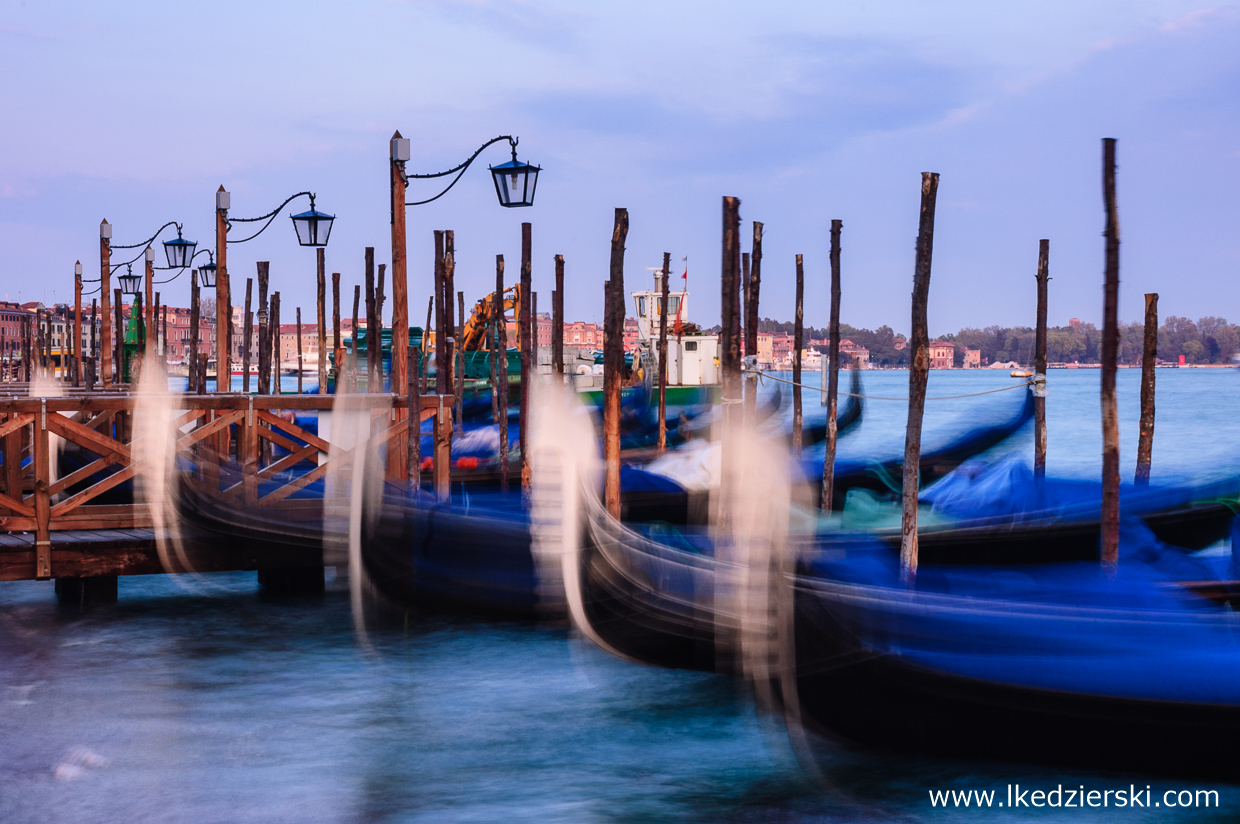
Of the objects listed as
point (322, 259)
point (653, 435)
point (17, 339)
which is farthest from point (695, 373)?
point (17, 339)

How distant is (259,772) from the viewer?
544cm

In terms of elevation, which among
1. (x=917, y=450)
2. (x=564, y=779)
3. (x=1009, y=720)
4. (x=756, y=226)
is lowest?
(x=564, y=779)

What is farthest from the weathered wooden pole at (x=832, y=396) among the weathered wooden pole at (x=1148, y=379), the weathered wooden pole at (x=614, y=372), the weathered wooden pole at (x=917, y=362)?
the weathered wooden pole at (x=917, y=362)

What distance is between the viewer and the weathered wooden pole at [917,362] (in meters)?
6.91

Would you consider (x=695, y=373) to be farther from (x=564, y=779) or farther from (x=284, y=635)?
(x=564, y=779)

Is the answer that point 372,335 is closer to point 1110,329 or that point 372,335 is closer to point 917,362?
point 917,362

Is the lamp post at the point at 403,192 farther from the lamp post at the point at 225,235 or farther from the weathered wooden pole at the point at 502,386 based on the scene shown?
the weathered wooden pole at the point at 502,386

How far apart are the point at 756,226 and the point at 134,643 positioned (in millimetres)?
7072

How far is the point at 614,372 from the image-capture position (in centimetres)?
875

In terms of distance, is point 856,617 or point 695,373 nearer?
point 856,617

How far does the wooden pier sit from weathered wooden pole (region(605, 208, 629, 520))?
1211 millimetres

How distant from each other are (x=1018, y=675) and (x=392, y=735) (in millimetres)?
3183

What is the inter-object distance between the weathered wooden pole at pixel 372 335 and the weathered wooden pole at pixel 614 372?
2.82m

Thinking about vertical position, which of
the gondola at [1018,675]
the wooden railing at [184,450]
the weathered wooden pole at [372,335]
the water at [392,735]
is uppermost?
the weathered wooden pole at [372,335]
